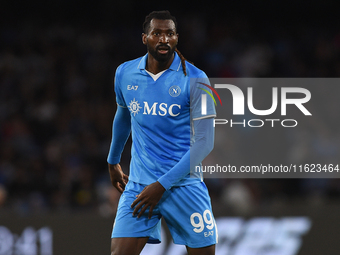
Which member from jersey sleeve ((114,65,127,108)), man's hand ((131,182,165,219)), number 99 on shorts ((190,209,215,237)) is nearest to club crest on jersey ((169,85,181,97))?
jersey sleeve ((114,65,127,108))

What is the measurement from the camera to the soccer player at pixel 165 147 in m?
2.84

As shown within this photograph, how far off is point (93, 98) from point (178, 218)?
539 cm

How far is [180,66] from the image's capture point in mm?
2986

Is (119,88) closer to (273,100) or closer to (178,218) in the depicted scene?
(178,218)

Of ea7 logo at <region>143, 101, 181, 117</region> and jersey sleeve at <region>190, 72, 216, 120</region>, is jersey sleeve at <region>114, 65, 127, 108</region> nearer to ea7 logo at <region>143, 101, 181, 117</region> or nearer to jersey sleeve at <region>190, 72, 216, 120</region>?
ea7 logo at <region>143, 101, 181, 117</region>

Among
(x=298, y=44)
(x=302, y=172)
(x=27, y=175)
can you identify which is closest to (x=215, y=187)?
(x=302, y=172)

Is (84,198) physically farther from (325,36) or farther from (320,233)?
(325,36)

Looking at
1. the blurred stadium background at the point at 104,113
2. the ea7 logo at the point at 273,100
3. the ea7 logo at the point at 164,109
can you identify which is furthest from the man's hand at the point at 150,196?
the ea7 logo at the point at 273,100

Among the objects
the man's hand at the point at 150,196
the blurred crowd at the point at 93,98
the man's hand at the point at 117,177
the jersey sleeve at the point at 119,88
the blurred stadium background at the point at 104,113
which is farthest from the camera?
the blurred crowd at the point at 93,98

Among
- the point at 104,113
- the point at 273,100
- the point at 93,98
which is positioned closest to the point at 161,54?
the point at 273,100

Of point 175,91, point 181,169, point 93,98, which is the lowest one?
point 93,98

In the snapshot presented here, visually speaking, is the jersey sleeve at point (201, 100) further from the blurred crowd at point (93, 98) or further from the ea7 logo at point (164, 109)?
the blurred crowd at point (93, 98)

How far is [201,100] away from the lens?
2.86 meters

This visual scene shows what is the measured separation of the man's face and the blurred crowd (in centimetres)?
336
